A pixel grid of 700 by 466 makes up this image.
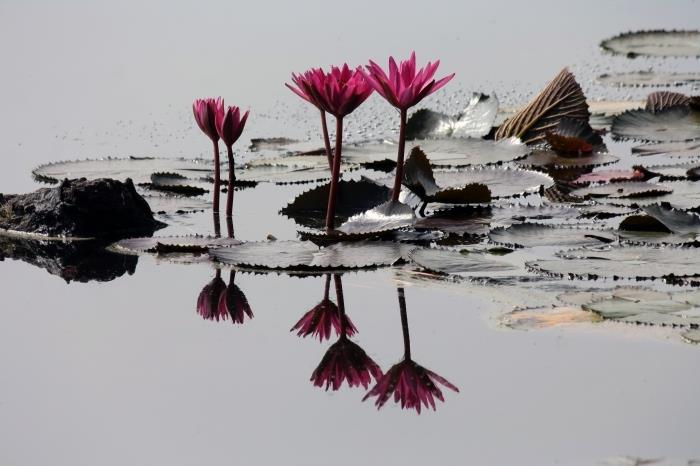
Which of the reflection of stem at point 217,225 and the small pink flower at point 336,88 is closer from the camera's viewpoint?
the small pink flower at point 336,88

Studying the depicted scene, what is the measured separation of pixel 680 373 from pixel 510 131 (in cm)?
198

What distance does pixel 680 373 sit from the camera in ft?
5.47

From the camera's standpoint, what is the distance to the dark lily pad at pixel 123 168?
3.14 meters

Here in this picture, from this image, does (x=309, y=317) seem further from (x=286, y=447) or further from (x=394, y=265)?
(x=286, y=447)

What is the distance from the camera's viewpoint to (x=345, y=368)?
1.72m

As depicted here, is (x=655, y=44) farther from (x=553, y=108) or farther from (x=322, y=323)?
(x=322, y=323)

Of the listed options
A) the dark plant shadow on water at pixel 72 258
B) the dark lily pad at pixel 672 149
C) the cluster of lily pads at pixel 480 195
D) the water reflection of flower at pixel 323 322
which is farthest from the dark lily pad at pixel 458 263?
the dark lily pad at pixel 672 149

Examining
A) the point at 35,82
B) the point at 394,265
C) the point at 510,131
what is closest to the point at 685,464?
the point at 394,265

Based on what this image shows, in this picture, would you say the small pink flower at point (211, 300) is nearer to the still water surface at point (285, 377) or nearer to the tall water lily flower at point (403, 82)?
the still water surface at point (285, 377)

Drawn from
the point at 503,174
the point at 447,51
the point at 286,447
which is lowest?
the point at 286,447

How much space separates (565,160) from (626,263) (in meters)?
1.20

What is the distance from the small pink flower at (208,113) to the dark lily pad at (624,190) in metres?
0.89

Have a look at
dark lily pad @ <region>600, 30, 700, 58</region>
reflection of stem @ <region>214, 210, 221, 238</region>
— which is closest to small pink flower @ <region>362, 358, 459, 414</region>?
reflection of stem @ <region>214, 210, 221, 238</region>

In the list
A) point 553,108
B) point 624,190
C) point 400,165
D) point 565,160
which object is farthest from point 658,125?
point 400,165
